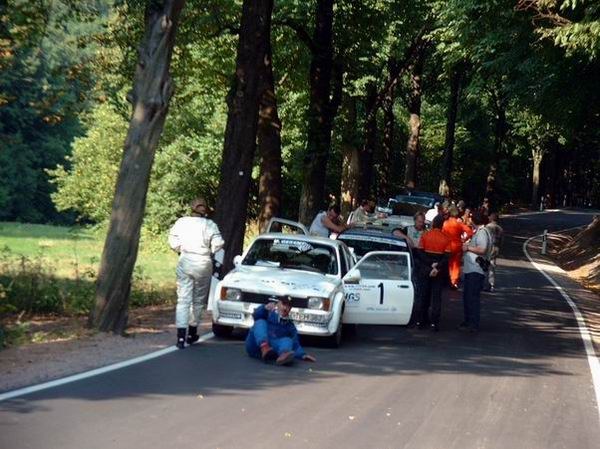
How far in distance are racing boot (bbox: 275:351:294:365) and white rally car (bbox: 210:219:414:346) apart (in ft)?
5.10

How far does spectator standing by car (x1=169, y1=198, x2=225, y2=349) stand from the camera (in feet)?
43.7

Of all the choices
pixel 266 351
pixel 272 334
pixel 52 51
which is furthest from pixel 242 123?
pixel 52 51

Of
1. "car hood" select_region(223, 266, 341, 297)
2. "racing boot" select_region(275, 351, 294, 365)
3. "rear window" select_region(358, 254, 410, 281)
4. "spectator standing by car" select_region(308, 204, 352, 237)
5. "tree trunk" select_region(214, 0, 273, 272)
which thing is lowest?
"racing boot" select_region(275, 351, 294, 365)

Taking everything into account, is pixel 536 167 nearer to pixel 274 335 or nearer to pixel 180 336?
pixel 180 336

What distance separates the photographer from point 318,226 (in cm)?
A: 2197

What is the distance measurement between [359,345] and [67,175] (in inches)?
1790

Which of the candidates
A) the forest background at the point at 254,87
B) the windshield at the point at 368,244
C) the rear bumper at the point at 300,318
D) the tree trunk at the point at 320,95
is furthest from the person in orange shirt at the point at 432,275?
the tree trunk at the point at 320,95

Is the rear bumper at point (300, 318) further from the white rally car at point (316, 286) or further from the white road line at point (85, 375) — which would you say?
the white road line at point (85, 375)

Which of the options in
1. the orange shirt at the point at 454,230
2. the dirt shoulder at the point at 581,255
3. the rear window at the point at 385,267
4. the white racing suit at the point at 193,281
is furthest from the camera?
the dirt shoulder at the point at 581,255

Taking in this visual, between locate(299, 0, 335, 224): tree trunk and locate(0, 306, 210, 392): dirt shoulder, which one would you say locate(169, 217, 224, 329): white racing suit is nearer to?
locate(0, 306, 210, 392): dirt shoulder

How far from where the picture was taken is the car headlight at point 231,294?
45.6ft

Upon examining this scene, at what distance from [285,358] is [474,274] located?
574cm

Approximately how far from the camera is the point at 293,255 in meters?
15.4

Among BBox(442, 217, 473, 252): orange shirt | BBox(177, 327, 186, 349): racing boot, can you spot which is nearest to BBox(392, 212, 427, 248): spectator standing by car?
BBox(442, 217, 473, 252): orange shirt
